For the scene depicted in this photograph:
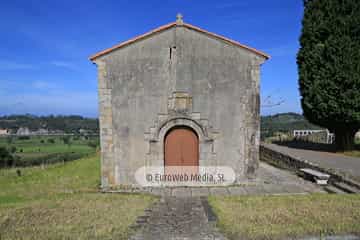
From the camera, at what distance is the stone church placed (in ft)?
26.8

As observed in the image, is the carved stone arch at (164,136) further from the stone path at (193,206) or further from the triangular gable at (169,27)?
the triangular gable at (169,27)

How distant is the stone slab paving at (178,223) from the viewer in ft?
14.8

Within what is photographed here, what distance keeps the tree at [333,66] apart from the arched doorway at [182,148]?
366 inches

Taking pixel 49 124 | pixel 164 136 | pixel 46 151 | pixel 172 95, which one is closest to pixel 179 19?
pixel 172 95

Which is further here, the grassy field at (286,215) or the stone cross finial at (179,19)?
the stone cross finial at (179,19)

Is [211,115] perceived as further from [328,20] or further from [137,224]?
[328,20]

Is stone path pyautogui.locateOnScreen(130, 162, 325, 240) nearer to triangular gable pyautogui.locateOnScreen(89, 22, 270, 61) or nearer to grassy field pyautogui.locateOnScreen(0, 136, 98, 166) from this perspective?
triangular gable pyautogui.locateOnScreen(89, 22, 270, 61)

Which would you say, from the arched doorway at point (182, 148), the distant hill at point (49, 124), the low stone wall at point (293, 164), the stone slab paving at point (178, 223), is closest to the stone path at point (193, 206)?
the stone slab paving at point (178, 223)

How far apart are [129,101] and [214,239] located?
212 inches

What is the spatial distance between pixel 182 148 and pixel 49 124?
61385mm

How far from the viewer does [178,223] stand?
17.0 ft

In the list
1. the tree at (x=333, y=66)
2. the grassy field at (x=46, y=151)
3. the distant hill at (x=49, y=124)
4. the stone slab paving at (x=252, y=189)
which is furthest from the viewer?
the distant hill at (x=49, y=124)

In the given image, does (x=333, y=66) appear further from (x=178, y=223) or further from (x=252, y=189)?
(x=178, y=223)

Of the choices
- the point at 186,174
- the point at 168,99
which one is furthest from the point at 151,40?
the point at 186,174
